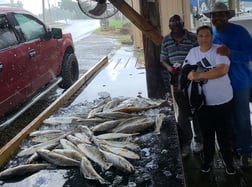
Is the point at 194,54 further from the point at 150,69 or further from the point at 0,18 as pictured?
the point at 0,18

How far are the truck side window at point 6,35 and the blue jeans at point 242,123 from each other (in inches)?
160

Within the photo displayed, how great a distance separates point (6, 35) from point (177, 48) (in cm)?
351

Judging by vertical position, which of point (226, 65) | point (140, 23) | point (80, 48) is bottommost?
point (80, 48)

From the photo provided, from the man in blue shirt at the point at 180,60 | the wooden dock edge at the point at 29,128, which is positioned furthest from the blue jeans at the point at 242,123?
the wooden dock edge at the point at 29,128

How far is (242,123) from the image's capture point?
395cm

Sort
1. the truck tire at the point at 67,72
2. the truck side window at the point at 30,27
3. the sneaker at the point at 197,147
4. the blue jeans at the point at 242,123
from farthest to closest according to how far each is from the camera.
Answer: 1. the truck tire at the point at 67,72
2. the truck side window at the point at 30,27
3. the sneaker at the point at 197,147
4. the blue jeans at the point at 242,123

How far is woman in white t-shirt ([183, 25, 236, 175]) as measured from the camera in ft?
11.4

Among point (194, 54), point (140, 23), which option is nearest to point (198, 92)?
point (194, 54)

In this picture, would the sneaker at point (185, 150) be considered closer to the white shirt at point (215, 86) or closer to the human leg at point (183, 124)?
the human leg at point (183, 124)

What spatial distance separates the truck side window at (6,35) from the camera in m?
6.18

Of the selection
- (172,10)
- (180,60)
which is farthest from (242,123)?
(172,10)

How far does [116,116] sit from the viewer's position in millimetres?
4359

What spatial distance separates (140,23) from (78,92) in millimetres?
1806

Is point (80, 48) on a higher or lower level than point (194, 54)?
lower
